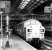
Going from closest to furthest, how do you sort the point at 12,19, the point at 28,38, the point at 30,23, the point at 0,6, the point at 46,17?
the point at 28,38 → the point at 30,23 → the point at 0,6 → the point at 46,17 → the point at 12,19

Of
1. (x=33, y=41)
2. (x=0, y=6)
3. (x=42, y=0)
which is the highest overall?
(x=42, y=0)

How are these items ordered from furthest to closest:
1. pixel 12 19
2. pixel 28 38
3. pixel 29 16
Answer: pixel 12 19
pixel 29 16
pixel 28 38

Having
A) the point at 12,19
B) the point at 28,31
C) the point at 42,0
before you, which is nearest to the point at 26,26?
the point at 28,31

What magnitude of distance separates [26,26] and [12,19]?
1052 cm

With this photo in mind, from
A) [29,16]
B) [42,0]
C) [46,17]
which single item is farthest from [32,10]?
[42,0]

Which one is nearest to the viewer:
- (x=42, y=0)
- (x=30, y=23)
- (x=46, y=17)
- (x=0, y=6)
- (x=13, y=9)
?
(x=30, y=23)

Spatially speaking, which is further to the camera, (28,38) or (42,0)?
(42,0)

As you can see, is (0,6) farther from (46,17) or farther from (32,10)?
(32,10)

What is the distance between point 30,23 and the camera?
9867mm

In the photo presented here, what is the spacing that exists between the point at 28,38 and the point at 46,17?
7655 millimetres

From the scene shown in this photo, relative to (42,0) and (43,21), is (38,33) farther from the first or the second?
(43,21)

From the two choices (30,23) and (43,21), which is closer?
(30,23)

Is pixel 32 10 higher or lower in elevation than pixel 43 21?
higher

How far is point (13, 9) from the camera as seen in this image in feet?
69.4
